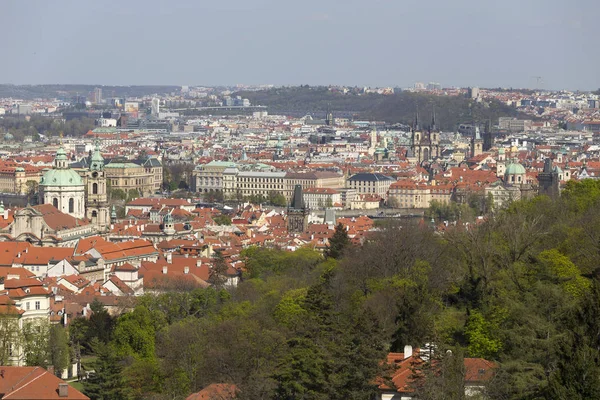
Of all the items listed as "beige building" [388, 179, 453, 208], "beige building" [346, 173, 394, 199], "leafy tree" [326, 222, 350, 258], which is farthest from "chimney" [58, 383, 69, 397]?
"beige building" [346, 173, 394, 199]

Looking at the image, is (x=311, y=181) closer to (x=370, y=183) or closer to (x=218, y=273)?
(x=370, y=183)

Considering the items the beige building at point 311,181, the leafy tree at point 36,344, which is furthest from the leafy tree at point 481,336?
the beige building at point 311,181

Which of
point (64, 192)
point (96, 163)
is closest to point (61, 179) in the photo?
point (64, 192)

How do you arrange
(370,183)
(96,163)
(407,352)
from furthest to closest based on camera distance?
(370,183) < (96,163) < (407,352)

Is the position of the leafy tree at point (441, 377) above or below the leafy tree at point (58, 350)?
above

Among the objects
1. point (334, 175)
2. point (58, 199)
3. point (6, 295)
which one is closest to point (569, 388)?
point (6, 295)

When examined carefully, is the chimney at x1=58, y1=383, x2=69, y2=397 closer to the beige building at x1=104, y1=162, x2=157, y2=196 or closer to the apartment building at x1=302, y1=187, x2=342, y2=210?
the apartment building at x1=302, y1=187, x2=342, y2=210

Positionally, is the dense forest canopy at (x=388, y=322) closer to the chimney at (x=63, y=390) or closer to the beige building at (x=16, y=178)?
the chimney at (x=63, y=390)
